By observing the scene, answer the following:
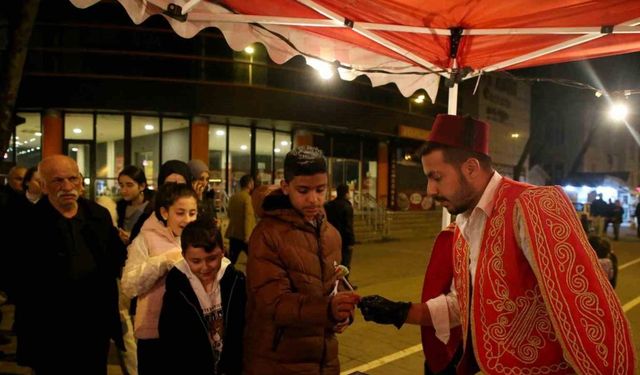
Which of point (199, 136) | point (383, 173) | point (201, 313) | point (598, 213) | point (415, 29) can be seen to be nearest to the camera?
point (201, 313)

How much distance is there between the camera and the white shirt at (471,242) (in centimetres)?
184

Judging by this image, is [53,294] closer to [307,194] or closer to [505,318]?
[307,194]

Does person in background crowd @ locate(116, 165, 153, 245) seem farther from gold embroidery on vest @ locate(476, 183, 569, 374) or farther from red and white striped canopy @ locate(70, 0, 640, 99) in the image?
gold embroidery on vest @ locate(476, 183, 569, 374)

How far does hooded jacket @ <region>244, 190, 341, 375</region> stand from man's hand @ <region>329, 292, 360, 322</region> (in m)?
0.03

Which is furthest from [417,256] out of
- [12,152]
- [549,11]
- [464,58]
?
[12,152]

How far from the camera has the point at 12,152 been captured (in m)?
16.3

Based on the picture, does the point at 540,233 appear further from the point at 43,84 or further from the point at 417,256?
the point at 43,84

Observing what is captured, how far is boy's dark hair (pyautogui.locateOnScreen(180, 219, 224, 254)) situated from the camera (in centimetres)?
276

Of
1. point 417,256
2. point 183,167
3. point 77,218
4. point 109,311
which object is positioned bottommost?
point 417,256

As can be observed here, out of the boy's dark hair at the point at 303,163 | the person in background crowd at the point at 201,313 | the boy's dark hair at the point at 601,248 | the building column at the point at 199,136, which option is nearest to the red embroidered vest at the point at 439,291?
the boy's dark hair at the point at 303,163

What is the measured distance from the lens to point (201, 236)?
9.09ft

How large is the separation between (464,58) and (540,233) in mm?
3264

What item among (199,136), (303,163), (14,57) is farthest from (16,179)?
(199,136)

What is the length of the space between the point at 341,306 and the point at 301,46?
2.80m
